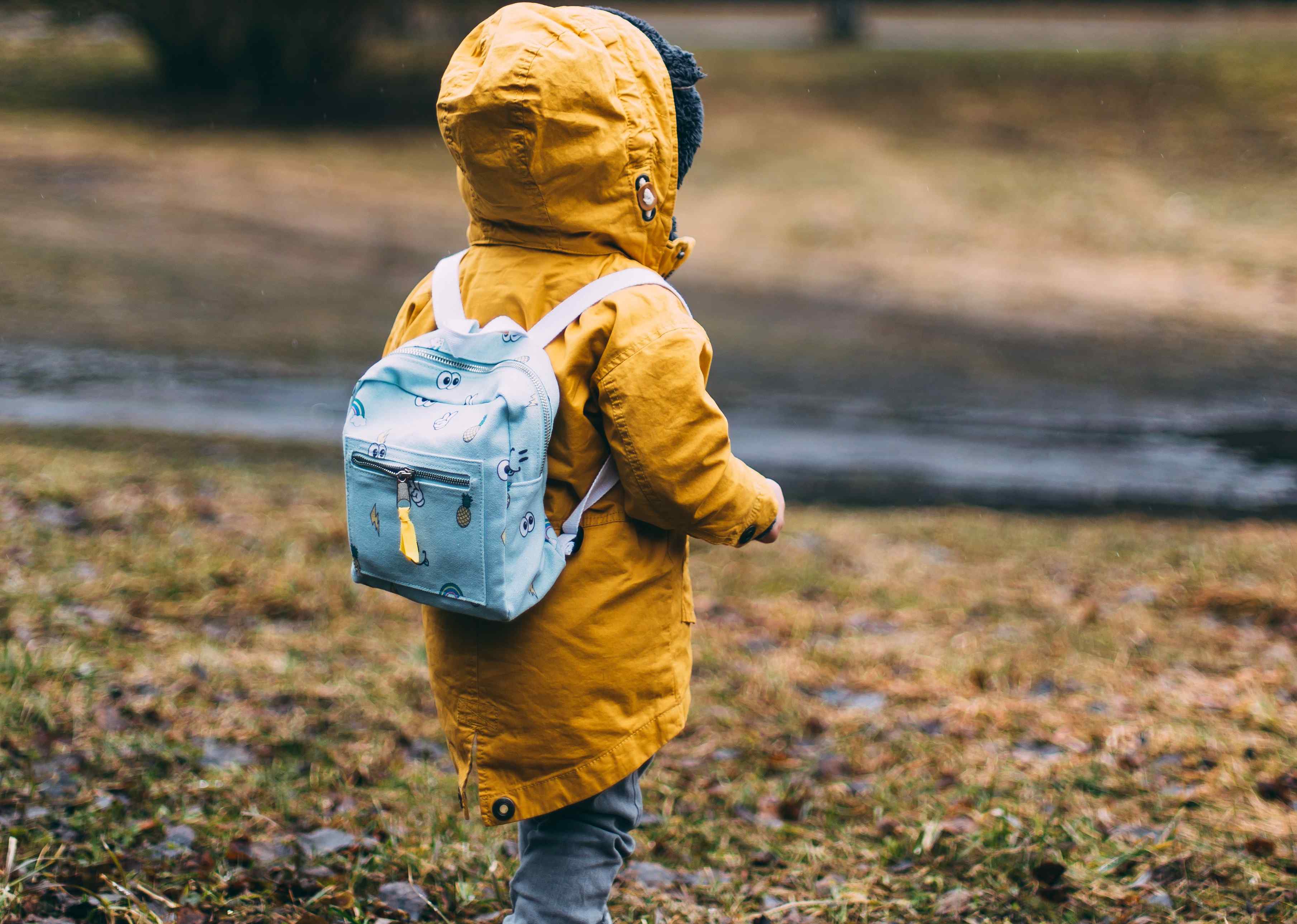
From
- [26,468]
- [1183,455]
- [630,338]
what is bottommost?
[1183,455]

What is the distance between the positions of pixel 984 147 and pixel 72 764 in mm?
16434

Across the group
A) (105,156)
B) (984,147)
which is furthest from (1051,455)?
(105,156)

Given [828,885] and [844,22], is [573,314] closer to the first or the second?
[828,885]

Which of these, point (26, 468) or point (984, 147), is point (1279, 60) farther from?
point (26, 468)

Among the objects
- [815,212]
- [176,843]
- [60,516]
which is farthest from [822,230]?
[176,843]

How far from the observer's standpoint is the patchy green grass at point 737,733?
9.19 feet

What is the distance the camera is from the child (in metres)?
1.99

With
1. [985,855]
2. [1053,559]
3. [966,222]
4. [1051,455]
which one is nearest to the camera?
[985,855]

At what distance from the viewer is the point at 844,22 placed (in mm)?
22609

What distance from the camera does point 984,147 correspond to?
1719 cm

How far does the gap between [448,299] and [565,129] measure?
0.40 metres

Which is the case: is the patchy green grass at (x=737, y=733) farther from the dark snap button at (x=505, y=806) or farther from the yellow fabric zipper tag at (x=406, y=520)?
the yellow fabric zipper tag at (x=406, y=520)

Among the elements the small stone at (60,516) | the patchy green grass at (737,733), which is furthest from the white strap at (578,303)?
the small stone at (60,516)

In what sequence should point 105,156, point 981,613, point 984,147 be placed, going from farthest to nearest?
1. point 984,147
2. point 105,156
3. point 981,613
